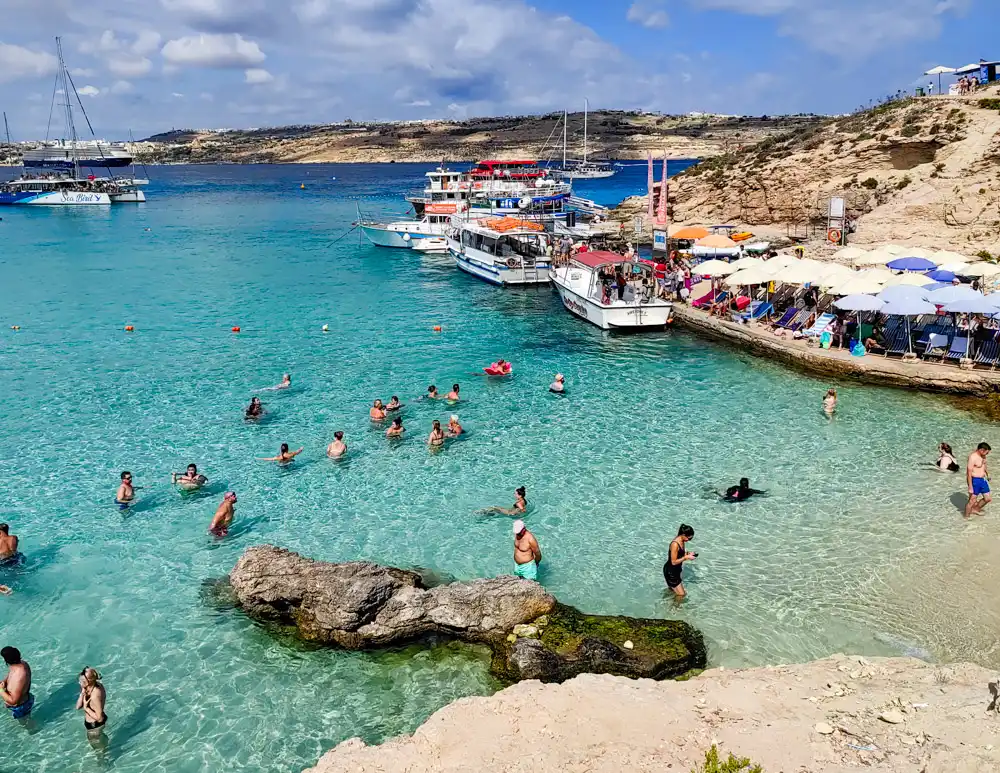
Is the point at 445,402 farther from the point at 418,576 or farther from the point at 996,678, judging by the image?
the point at 996,678

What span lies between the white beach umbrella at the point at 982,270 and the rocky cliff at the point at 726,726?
18.7 m

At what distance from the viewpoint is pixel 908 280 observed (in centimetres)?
2269

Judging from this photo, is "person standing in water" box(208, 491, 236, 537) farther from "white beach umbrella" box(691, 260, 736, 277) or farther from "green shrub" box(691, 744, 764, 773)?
"white beach umbrella" box(691, 260, 736, 277)

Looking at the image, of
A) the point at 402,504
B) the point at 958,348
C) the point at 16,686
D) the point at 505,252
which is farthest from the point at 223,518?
the point at 505,252

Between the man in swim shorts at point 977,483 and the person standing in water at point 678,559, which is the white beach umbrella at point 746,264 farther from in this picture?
the person standing in water at point 678,559

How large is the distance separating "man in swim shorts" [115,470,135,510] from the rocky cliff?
885cm

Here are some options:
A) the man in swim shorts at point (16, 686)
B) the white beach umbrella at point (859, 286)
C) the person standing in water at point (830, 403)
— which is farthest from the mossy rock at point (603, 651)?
the white beach umbrella at point (859, 286)

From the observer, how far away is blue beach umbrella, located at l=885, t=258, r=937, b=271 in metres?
24.8

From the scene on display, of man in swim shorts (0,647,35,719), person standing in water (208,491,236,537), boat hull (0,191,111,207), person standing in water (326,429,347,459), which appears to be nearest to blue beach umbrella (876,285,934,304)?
person standing in water (326,429,347,459)

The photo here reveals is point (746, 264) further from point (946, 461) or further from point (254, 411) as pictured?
point (254, 411)

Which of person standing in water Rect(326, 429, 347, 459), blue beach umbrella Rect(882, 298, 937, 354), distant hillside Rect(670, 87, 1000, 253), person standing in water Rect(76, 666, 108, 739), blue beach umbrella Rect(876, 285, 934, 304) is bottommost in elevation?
person standing in water Rect(76, 666, 108, 739)

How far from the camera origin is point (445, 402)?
20391 millimetres

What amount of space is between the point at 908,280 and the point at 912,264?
287 cm

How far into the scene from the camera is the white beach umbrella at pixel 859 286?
2238 centimetres
